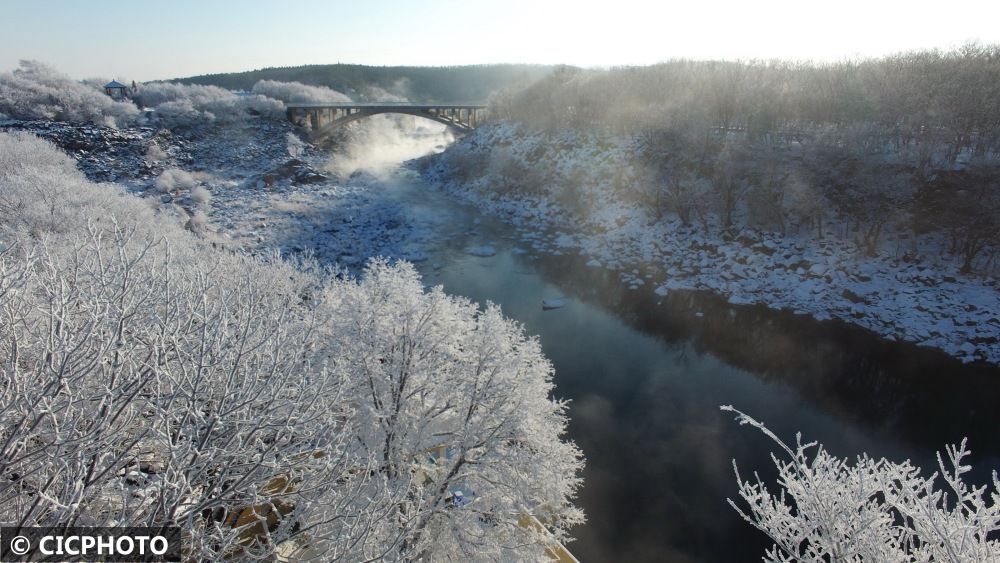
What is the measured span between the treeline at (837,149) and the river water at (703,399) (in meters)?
9.60

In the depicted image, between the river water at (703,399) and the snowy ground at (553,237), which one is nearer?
the river water at (703,399)

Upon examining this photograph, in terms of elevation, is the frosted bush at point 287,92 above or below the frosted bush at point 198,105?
above

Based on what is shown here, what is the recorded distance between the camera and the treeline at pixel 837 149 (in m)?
27.8

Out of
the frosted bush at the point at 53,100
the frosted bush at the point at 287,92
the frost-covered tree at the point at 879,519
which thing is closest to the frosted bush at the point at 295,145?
the frosted bush at the point at 53,100

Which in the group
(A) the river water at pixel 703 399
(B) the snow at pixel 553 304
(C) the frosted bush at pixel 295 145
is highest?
(C) the frosted bush at pixel 295 145

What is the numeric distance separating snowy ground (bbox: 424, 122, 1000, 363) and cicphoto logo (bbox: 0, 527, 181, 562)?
27243mm

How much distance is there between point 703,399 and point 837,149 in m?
23.2

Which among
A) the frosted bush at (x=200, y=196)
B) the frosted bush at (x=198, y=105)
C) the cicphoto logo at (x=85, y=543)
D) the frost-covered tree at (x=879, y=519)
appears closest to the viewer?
the cicphoto logo at (x=85, y=543)

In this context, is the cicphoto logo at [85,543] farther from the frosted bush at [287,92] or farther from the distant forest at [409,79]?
the distant forest at [409,79]

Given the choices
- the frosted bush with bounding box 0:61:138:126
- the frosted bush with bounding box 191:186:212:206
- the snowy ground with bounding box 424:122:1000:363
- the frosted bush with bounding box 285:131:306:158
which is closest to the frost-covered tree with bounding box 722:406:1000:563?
the snowy ground with bounding box 424:122:1000:363

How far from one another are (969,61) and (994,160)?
889 centimetres

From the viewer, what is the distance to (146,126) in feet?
171

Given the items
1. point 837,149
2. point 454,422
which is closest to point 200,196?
point 454,422

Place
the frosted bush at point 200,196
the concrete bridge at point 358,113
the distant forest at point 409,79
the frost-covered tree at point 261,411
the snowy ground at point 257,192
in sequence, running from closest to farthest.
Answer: the frost-covered tree at point 261,411, the snowy ground at point 257,192, the frosted bush at point 200,196, the concrete bridge at point 358,113, the distant forest at point 409,79
